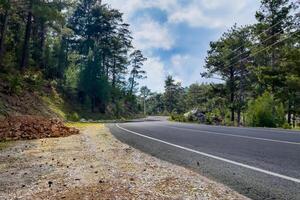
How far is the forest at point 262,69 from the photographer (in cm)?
2691

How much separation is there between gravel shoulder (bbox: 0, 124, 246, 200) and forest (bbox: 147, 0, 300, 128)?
67.0ft

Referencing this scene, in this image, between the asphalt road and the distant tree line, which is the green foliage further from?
the asphalt road

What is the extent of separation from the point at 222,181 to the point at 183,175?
0.79 m

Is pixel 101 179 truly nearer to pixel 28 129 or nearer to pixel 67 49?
pixel 28 129

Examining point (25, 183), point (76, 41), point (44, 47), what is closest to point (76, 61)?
point (76, 41)

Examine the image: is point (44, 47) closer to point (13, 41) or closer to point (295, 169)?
point (13, 41)

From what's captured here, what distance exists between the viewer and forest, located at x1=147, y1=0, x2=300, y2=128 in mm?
26906

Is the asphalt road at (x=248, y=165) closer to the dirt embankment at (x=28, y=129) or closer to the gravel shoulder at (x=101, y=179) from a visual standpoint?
the gravel shoulder at (x=101, y=179)

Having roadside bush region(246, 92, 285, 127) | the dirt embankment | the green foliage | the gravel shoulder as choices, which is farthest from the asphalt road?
the green foliage

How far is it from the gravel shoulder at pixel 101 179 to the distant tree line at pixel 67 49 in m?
17.0

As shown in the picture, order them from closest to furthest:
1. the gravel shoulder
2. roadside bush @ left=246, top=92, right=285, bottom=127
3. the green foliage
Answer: the gravel shoulder
the green foliage
roadside bush @ left=246, top=92, right=285, bottom=127

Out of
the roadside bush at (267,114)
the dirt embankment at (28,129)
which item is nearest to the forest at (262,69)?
the roadside bush at (267,114)

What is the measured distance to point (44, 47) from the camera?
4503 centimetres

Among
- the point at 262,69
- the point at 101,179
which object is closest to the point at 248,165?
the point at 101,179
